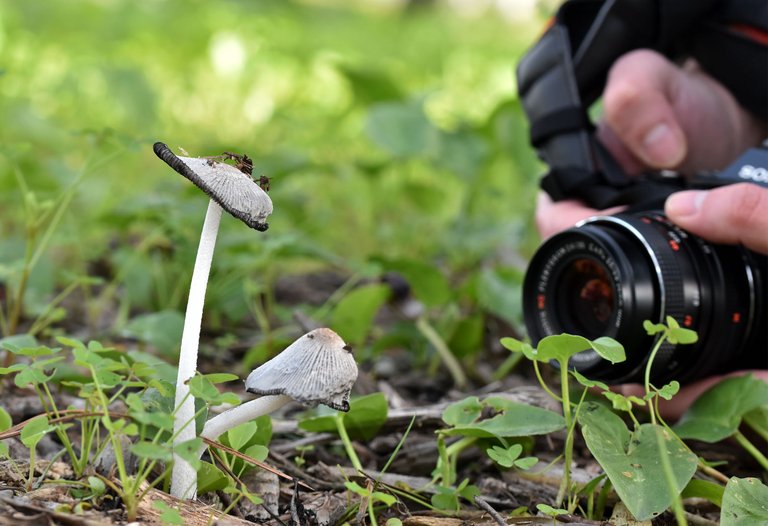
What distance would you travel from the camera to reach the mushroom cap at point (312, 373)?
0.91 metres

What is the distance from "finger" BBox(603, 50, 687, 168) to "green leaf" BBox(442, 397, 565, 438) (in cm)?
84

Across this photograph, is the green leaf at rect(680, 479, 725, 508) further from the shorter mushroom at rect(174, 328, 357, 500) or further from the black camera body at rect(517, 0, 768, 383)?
the shorter mushroom at rect(174, 328, 357, 500)

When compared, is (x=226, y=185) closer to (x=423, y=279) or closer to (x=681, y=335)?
(x=681, y=335)

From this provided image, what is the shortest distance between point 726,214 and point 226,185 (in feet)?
2.75

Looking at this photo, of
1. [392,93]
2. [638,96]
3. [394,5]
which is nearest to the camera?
[638,96]

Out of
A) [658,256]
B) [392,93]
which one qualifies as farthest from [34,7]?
[658,256]

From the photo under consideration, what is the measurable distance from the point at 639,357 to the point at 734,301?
0.21 m

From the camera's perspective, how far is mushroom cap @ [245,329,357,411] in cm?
91

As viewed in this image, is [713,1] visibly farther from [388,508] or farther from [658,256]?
[388,508]

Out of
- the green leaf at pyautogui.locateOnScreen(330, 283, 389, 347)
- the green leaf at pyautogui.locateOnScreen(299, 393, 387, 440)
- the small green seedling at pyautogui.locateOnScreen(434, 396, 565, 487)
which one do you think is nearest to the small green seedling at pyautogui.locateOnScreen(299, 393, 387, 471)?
the green leaf at pyautogui.locateOnScreen(299, 393, 387, 440)

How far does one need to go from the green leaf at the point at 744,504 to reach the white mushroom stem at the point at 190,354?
63cm

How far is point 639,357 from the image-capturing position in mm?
1365

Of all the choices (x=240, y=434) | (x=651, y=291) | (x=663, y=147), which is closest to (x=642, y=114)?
(x=663, y=147)

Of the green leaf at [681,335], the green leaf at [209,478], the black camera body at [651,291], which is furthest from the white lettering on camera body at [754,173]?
the green leaf at [209,478]
